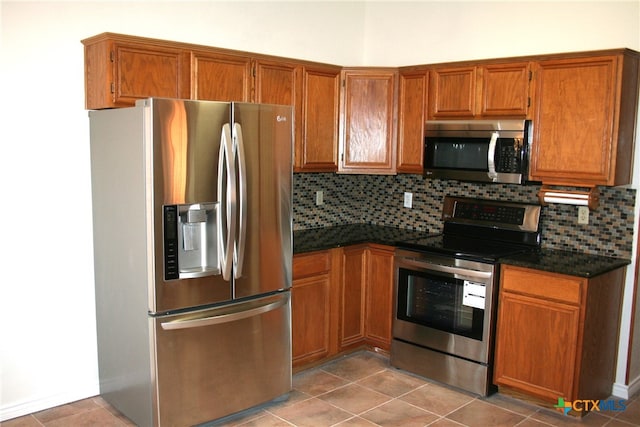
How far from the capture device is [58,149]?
131 inches

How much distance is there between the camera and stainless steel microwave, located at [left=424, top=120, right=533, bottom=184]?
3.71 m

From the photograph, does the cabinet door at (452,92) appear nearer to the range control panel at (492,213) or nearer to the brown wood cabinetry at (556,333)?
the range control panel at (492,213)

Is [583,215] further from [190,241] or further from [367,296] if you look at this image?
[190,241]

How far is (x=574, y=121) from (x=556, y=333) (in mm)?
1256

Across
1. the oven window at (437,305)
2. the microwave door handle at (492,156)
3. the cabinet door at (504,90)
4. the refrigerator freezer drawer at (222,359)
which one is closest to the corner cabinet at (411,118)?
the cabinet door at (504,90)

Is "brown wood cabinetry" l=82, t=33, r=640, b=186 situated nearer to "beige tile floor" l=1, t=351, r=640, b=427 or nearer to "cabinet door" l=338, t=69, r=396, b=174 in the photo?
"cabinet door" l=338, t=69, r=396, b=174

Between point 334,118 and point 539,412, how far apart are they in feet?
7.90

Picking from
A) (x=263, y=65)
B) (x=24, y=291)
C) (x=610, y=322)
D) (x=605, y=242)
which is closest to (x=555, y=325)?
(x=610, y=322)

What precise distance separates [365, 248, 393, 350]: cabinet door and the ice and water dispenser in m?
1.51

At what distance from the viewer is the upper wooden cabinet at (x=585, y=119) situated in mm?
3357

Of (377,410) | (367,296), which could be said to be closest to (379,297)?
(367,296)

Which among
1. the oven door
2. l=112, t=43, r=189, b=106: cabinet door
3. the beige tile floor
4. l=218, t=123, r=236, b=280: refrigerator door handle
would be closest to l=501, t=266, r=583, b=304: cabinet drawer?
the oven door

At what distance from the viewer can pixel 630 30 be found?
11.7 feet

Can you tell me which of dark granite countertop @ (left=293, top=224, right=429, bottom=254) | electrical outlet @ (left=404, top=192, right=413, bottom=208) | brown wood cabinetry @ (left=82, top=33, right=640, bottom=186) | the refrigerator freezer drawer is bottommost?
the refrigerator freezer drawer
